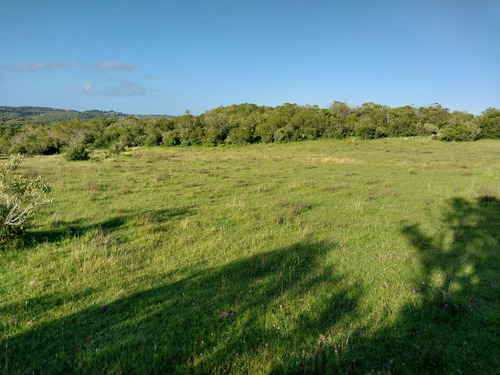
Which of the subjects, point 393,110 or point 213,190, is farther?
point 393,110

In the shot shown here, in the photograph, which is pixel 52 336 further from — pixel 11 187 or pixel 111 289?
pixel 11 187

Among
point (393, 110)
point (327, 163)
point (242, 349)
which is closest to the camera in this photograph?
point (242, 349)

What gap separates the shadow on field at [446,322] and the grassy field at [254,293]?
2 cm

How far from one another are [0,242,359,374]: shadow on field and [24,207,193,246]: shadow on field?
13.8 feet

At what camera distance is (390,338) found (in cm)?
382

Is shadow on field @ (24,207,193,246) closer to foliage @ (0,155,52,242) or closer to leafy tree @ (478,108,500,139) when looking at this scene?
foliage @ (0,155,52,242)

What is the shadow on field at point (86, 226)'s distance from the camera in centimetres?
737

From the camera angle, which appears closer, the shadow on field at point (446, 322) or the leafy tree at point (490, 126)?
the shadow on field at point (446, 322)

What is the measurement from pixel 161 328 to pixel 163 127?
71.3m

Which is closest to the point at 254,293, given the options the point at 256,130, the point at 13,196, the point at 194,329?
the point at 194,329

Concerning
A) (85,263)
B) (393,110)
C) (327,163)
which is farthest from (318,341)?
(393,110)

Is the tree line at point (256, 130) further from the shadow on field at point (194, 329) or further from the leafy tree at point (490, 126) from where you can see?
the shadow on field at point (194, 329)

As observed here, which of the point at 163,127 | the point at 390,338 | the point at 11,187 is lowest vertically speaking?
the point at 390,338

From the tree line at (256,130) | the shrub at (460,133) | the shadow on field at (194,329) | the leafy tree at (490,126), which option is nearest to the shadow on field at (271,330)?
the shadow on field at (194,329)
